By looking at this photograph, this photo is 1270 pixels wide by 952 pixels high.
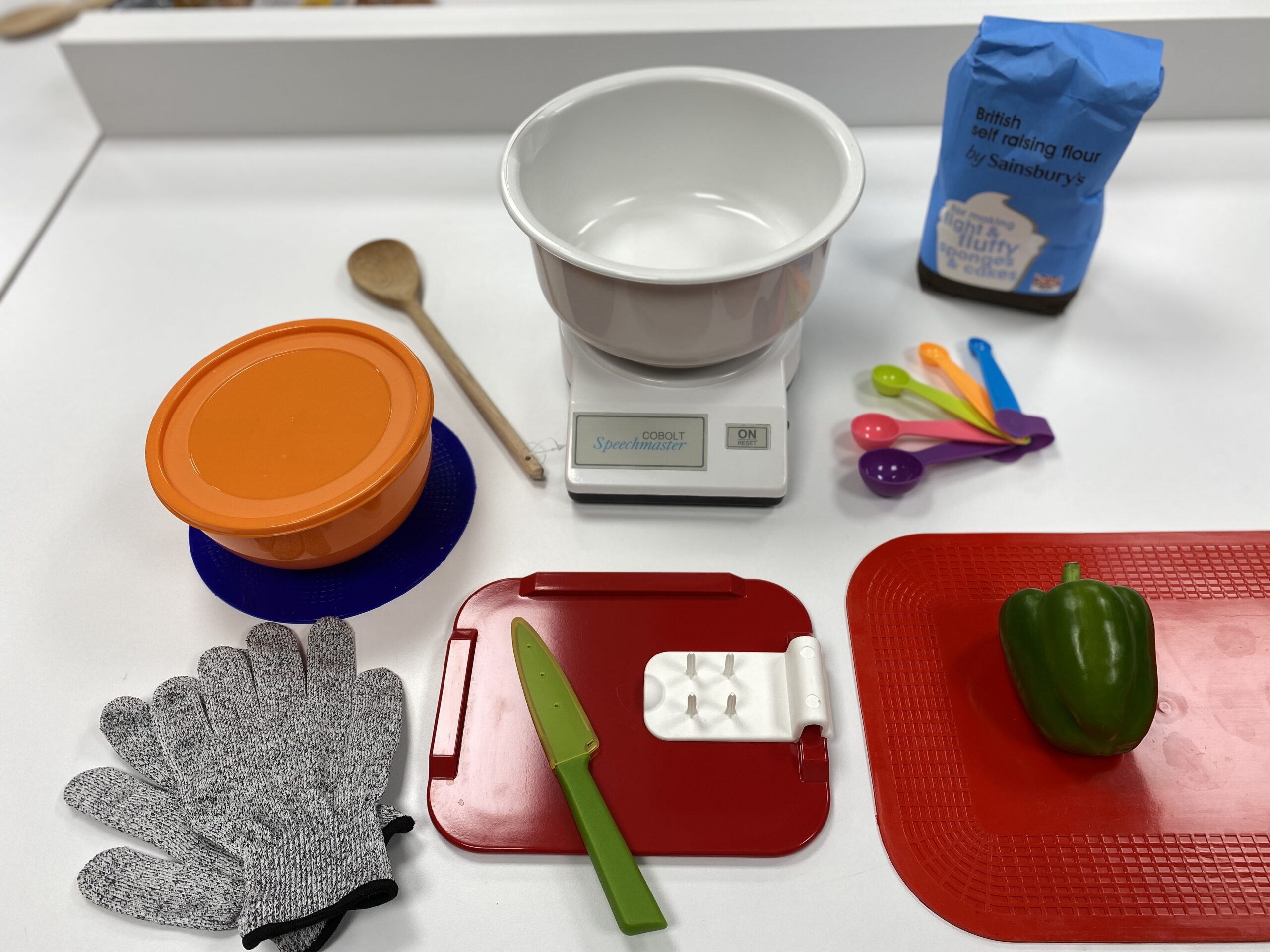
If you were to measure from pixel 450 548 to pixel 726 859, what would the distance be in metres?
0.36

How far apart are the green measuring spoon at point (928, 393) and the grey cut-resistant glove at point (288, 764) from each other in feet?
1.83

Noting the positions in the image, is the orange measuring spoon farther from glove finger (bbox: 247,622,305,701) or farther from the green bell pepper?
glove finger (bbox: 247,622,305,701)

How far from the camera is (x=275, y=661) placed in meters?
0.73

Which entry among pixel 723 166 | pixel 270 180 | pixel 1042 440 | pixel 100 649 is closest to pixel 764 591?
pixel 1042 440

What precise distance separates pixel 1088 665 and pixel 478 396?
1.98 feet

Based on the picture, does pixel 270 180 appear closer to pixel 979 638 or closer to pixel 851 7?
pixel 851 7

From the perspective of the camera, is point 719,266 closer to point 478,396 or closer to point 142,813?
point 478,396

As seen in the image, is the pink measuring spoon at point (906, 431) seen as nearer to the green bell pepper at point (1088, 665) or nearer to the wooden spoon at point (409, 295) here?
the green bell pepper at point (1088, 665)

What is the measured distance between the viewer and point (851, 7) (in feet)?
3.61

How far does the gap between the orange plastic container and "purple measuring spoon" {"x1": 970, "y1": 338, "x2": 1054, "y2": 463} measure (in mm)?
551

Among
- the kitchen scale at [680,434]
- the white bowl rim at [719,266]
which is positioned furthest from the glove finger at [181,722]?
the white bowl rim at [719,266]

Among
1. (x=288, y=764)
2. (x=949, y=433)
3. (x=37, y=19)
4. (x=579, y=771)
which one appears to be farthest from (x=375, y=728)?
(x=37, y=19)

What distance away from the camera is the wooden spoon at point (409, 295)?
884 millimetres

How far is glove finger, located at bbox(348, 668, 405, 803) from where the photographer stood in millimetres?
663
